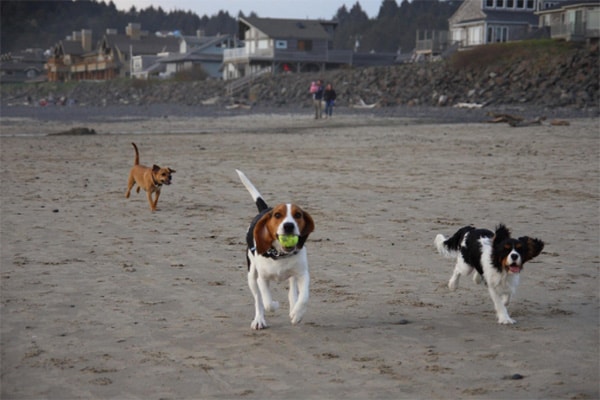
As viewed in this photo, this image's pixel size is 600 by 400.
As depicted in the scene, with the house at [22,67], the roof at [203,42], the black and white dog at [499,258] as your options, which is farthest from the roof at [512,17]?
the house at [22,67]

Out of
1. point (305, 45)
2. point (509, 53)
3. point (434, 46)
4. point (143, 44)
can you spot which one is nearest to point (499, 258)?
point (509, 53)

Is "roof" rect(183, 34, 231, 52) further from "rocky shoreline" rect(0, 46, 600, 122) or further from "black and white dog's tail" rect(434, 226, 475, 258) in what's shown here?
"black and white dog's tail" rect(434, 226, 475, 258)

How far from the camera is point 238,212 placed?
418 inches

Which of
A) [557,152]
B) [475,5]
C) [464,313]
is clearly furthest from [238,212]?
[475,5]

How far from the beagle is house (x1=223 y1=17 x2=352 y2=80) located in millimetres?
67081

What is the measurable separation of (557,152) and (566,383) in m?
13.3

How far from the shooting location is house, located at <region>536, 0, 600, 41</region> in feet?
160

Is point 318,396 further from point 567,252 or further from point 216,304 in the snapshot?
point 567,252

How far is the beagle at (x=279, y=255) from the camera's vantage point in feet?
17.3

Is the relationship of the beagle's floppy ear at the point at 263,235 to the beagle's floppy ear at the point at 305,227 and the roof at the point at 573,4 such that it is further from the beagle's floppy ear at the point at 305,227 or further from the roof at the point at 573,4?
the roof at the point at 573,4

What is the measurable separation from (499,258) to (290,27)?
72.9 metres

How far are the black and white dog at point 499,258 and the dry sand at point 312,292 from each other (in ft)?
0.66

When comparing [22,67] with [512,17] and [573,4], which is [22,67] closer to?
[512,17]

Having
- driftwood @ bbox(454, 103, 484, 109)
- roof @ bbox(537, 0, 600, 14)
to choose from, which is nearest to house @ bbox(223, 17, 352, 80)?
roof @ bbox(537, 0, 600, 14)
